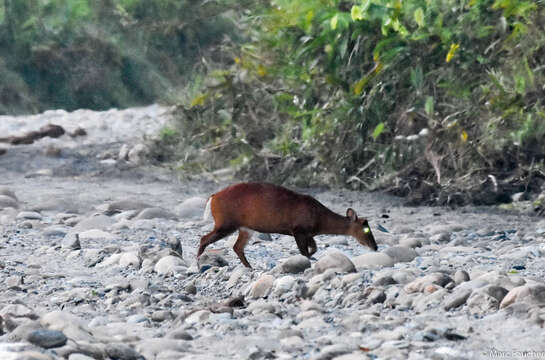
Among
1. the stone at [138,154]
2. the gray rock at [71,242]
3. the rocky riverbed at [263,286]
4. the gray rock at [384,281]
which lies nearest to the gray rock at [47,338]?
the rocky riverbed at [263,286]

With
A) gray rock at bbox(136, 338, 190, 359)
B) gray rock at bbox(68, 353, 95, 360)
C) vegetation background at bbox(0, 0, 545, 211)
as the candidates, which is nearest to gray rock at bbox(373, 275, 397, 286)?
gray rock at bbox(136, 338, 190, 359)

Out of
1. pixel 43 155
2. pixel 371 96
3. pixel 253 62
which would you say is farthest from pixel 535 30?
pixel 43 155

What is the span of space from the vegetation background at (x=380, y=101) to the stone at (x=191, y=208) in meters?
1.21

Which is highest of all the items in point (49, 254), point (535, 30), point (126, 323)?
point (535, 30)

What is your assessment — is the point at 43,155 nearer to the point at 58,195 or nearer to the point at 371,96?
the point at 58,195

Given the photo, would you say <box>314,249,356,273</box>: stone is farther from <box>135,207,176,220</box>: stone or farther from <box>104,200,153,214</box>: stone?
<box>104,200,153,214</box>: stone

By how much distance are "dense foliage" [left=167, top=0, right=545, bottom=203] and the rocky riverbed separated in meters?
0.42

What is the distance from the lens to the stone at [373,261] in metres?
5.05

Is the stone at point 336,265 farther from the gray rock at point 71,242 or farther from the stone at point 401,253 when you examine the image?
the gray rock at point 71,242

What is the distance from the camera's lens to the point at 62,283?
5.09 m

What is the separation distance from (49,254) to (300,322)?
245cm

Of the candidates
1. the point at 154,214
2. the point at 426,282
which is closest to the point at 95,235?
the point at 154,214

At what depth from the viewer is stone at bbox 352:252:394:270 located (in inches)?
199

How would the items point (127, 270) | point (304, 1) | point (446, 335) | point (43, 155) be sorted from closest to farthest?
point (446, 335)
point (127, 270)
point (304, 1)
point (43, 155)
